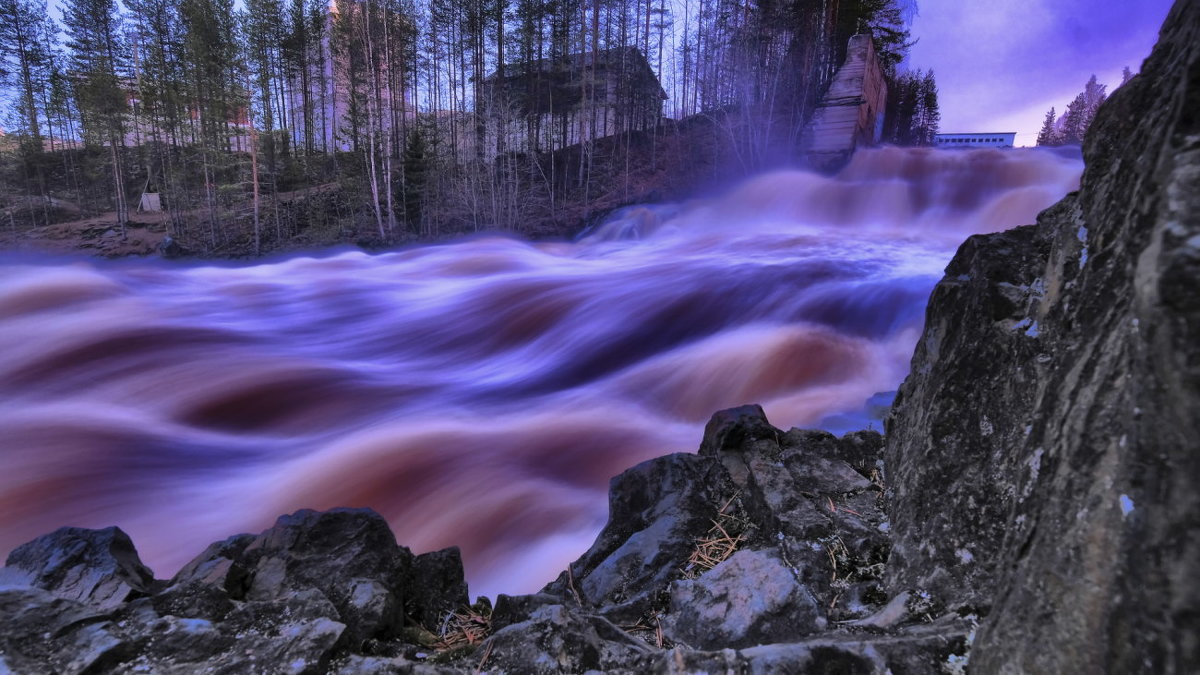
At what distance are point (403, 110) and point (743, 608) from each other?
34343 mm

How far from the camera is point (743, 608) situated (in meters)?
1.63

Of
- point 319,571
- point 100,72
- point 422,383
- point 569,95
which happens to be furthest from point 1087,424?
point 100,72

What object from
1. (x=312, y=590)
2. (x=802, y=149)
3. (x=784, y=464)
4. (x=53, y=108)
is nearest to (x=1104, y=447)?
(x=784, y=464)

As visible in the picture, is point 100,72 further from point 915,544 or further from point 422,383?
point 915,544

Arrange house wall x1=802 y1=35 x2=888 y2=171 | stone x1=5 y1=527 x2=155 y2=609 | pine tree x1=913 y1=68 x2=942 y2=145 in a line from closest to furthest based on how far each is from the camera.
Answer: stone x1=5 y1=527 x2=155 y2=609 → house wall x1=802 y1=35 x2=888 y2=171 → pine tree x1=913 y1=68 x2=942 y2=145

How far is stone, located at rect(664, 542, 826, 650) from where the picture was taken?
156 centimetres

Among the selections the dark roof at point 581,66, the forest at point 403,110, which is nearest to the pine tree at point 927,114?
the forest at point 403,110

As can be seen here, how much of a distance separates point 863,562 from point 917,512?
26cm

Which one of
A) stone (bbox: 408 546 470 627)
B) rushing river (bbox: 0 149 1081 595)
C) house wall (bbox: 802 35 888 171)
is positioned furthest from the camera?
house wall (bbox: 802 35 888 171)

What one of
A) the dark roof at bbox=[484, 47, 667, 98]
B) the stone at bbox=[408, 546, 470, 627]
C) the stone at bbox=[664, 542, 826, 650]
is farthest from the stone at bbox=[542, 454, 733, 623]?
the dark roof at bbox=[484, 47, 667, 98]

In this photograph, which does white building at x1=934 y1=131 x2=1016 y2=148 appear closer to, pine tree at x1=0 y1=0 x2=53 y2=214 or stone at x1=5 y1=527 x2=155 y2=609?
stone at x1=5 y1=527 x2=155 y2=609

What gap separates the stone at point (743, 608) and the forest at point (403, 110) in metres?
21.5

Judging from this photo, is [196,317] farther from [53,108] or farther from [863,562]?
[53,108]

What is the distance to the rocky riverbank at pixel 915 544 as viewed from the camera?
0.83 meters
